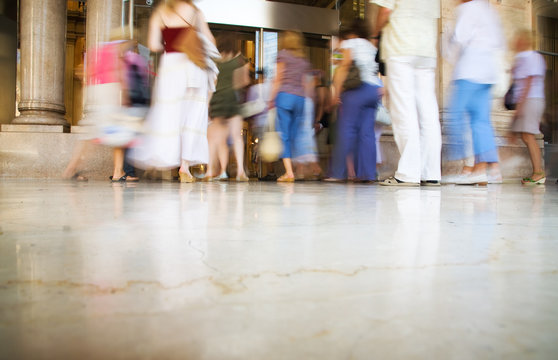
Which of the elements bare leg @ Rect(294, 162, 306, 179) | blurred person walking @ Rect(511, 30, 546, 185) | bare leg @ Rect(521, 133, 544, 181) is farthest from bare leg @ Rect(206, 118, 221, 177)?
bare leg @ Rect(521, 133, 544, 181)

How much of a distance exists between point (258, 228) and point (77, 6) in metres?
18.2

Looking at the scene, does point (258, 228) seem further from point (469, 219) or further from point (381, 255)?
point (469, 219)

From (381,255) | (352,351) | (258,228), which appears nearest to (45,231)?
(258,228)

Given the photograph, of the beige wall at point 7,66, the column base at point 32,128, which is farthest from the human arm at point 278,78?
the beige wall at point 7,66

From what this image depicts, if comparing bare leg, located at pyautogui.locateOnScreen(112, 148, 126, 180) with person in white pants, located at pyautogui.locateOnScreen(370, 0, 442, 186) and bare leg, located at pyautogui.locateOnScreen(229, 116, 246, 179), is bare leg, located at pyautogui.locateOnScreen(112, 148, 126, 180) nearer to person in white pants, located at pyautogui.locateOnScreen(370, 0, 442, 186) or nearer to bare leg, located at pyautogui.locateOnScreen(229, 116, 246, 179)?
bare leg, located at pyautogui.locateOnScreen(229, 116, 246, 179)

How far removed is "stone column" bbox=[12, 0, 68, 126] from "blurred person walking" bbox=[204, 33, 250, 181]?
2.42 meters

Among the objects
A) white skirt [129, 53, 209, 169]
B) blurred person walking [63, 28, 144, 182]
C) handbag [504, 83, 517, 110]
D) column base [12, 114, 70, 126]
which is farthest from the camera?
column base [12, 114, 70, 126]

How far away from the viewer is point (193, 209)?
1.77 metres

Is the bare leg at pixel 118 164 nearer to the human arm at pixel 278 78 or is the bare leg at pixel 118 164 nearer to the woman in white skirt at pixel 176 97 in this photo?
the woman in white skirt at pixel 176 97

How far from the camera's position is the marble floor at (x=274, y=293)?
1.42ft

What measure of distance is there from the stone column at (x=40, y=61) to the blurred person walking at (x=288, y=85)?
342 centimetres

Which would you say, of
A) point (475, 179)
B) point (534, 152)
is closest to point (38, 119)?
point (475, 179)

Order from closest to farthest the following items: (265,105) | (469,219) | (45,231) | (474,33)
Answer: (45,231), (469,219), (474,33), (265,105)

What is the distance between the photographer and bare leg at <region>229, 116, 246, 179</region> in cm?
561
